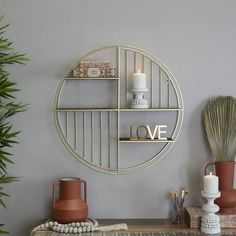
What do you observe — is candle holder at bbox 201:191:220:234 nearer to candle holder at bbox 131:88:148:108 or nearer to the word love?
the word love

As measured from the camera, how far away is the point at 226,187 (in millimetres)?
2494

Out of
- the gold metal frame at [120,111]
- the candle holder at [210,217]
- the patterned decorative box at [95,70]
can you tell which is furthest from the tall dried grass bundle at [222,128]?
the patterned decorative box at [95,70]

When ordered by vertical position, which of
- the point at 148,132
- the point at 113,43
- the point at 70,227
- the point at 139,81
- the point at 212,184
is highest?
the point at 113,43

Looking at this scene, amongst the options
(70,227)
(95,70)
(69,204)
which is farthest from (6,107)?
(70,227)

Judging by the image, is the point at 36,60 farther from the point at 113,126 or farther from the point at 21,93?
the point at 113,126

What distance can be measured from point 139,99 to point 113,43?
353 millimetres

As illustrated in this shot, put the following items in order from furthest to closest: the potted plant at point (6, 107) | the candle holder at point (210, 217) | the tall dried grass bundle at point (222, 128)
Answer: the tall dried grass bundle at point (222, 128) → the potted plant at point (6, 107) → the candle holder at point (210, 217)

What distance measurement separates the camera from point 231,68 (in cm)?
259

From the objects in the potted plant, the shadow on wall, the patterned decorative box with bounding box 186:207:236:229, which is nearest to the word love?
the shadow on wall

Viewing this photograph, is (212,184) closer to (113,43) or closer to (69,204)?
(69,204)

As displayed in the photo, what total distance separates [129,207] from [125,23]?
1.03 metres

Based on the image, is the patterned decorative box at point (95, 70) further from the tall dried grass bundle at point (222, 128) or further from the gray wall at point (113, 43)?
the tall dried grass bundle at point (222, 128)

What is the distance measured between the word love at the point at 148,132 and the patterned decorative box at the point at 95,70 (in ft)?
1.11

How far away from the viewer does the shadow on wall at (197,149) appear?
2602 millimetres
